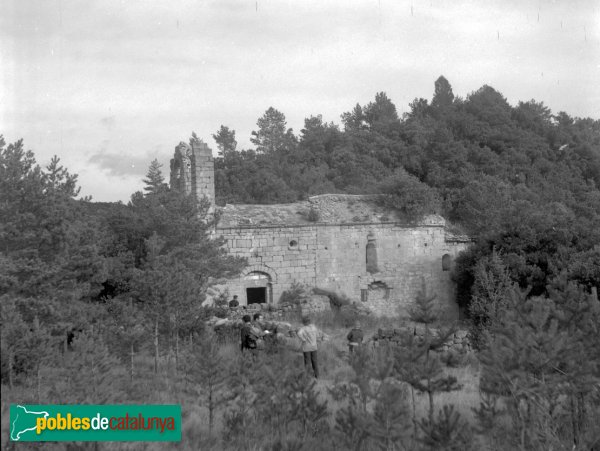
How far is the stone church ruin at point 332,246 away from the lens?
2258cm

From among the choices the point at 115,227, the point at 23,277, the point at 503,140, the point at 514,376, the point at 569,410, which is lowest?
the point at 569,410

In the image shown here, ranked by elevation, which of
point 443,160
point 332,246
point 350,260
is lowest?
point 350,260

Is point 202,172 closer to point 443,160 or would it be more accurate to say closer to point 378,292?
point 378,292

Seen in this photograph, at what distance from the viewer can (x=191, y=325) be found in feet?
42.7

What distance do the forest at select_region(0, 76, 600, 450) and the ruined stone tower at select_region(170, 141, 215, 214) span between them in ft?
7.67

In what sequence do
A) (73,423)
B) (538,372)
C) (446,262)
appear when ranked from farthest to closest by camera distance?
(446,262)
(538,372)
(73,423)

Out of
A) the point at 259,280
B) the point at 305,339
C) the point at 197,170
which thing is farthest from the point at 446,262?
the point at 305,339

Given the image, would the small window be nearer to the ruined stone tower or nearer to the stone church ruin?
the stone church ruin

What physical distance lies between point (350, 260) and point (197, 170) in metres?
7.13

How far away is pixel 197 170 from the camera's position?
868 inches

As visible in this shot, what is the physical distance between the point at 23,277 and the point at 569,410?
12.1 metres

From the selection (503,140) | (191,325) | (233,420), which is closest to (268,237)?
(191,325)

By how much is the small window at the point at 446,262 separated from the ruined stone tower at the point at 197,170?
33.4 ft

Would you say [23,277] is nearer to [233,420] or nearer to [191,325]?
[191,325]
